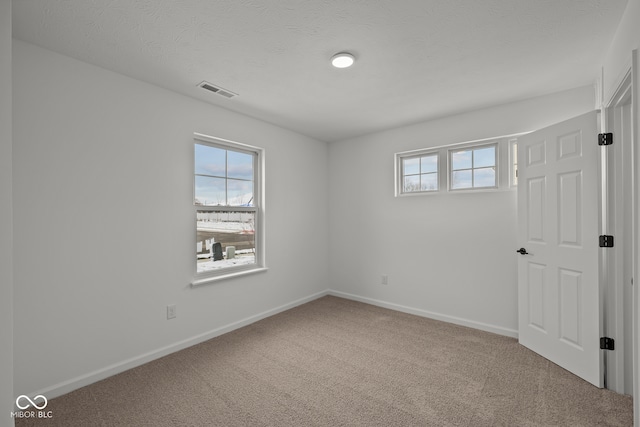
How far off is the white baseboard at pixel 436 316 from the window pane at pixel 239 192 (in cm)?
214

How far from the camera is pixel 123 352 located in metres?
2.52

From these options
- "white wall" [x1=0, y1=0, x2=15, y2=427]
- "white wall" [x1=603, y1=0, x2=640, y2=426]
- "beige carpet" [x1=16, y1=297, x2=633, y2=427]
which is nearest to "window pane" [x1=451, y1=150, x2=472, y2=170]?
"white wall" [x1=603, y1=0, x2=640, y2=426]

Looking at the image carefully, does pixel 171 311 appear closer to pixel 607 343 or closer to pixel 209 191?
pixel 209 191

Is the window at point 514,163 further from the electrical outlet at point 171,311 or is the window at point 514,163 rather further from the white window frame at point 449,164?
the electrical outlet at point 171,311

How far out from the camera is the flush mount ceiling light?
2.22m

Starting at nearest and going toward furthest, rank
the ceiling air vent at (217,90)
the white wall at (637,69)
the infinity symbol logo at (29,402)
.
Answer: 1. the white wall at (637,69)
2. the infinity symbol logo at (29,402)
3. the ceiling air vent at (217,90)

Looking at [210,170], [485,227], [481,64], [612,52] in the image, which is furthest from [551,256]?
[210,170]

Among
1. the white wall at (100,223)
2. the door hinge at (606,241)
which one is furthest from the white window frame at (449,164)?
the white wall at (100,223)

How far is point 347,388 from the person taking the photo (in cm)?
226

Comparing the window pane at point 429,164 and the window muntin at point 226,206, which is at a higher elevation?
the window pane at point 429,164

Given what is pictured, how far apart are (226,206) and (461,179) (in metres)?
2.88

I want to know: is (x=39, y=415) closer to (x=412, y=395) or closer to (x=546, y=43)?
(x=412, y=395)

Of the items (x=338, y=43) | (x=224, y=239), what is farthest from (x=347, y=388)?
(x=338, y=43)

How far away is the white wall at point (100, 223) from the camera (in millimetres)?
2070
